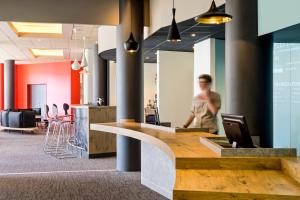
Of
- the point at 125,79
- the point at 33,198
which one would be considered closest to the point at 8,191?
the point at 33,198

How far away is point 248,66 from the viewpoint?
14.7 feet

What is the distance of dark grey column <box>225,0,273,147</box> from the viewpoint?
4473 millimetres

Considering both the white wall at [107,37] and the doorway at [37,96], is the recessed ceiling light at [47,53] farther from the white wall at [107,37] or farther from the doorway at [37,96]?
the white wall at [107,37]

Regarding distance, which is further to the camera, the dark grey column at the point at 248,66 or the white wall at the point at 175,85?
the white wall at the point at 175,85

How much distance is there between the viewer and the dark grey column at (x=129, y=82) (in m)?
7.05

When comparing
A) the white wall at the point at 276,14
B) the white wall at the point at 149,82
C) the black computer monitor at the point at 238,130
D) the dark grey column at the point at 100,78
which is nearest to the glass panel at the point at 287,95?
the white wall at the point at 276,14

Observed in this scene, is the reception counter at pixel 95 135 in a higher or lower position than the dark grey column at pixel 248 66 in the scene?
lower

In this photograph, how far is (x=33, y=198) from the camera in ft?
16.9

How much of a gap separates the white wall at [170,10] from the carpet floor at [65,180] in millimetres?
2654

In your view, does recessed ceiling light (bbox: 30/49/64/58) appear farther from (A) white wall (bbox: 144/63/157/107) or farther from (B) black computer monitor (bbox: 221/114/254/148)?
(B) black computer monitor (bbox: 221/114/254/148)

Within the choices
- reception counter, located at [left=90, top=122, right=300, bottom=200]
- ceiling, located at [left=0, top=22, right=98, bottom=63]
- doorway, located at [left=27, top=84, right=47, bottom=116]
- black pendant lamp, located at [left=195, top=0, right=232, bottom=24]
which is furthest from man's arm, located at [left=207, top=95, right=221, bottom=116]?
doorway, located at [left=27, top=84, right=47, bottom=116]

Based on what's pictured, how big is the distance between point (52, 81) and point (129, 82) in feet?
45.5

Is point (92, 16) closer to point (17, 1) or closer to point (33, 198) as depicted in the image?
point (17, 1)

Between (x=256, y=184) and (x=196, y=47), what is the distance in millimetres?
6572
